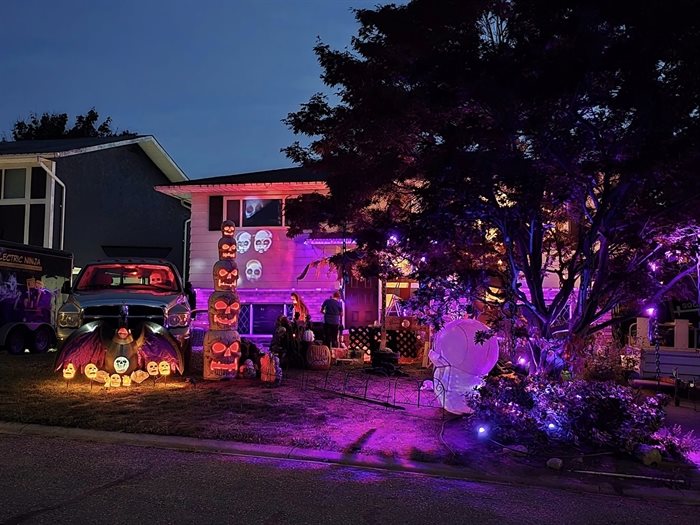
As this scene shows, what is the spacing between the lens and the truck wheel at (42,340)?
15891 millimetres

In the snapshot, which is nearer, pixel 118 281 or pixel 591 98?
pixel 591 98

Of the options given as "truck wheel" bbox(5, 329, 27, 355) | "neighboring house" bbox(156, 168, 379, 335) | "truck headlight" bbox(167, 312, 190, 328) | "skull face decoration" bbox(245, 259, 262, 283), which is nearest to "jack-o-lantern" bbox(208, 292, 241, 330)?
"truck headlight" bbox(167, 312, 190, 328)

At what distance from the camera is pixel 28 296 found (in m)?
15.7

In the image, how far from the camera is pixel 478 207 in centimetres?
696

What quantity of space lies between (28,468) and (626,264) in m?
7.12

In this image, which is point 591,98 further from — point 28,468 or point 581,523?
point 28,468

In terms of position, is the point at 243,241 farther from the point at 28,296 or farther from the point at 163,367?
the point at 163,367

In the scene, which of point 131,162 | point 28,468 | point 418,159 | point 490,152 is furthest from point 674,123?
point 131,162

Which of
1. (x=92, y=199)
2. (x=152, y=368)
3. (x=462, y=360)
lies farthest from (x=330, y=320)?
(x=92, y=199)

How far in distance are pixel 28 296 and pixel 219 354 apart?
315 inches

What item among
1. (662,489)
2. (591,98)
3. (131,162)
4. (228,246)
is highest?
(131,162)

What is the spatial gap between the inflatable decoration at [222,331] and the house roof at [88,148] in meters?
12.7

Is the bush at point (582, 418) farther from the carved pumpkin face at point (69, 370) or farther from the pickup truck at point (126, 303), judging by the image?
the carved pumpkin face at point (69, 370)

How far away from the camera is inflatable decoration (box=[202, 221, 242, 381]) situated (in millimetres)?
10492
